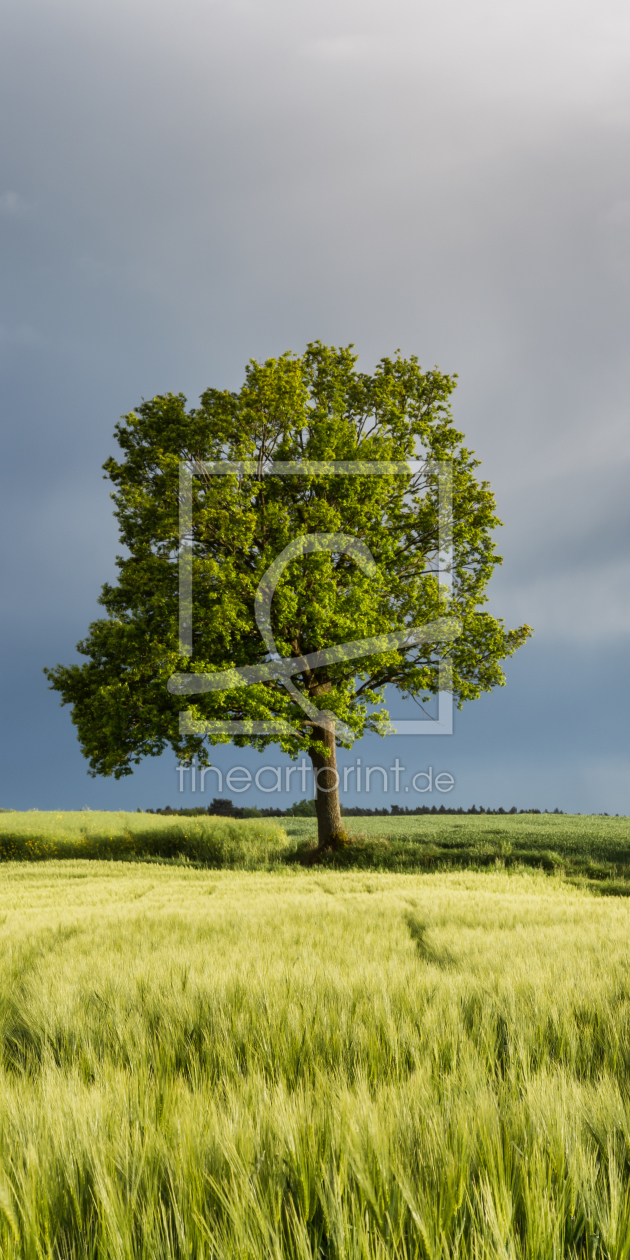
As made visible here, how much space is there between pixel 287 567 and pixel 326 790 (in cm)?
844

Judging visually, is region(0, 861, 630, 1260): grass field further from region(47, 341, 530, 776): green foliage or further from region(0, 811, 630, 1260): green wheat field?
region(47, 341, 530, 776): green foliage

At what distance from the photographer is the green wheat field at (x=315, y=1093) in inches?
58.6

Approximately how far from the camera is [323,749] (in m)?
20.7

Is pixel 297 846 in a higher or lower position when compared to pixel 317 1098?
lower

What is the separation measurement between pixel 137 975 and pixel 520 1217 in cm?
309

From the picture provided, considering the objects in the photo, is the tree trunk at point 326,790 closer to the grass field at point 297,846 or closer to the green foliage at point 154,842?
the grass field at point 297,846

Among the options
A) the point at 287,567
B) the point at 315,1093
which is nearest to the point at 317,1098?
the point at 315,1093

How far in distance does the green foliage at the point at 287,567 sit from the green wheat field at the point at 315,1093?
13.7 meters

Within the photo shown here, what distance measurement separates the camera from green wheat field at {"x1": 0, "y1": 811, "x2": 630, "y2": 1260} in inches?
58.6

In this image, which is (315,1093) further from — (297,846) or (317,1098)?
(297,846)

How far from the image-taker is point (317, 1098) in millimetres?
2115

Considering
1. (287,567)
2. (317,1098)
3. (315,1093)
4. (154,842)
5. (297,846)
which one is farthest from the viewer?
(154,842)

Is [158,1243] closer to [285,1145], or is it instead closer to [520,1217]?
[285,1145]

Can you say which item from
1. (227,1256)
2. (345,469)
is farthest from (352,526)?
(227,1256)
